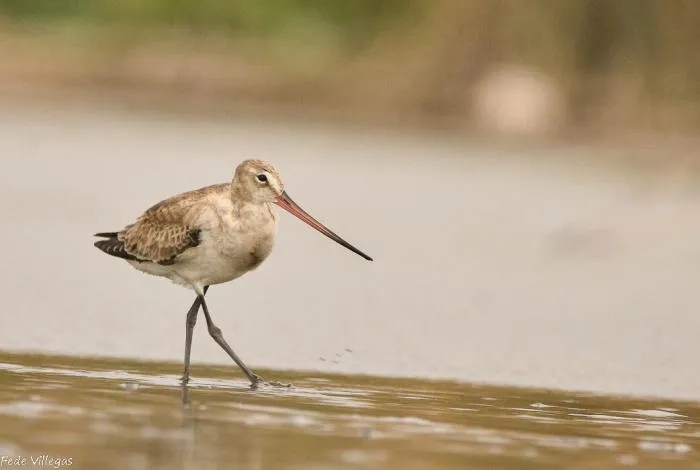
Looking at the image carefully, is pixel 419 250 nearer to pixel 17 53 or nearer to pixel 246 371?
pixel 246 371

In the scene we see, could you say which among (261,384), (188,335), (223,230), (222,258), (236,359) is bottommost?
(261,384)

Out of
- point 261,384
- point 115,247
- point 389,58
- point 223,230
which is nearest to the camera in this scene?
point 261,384

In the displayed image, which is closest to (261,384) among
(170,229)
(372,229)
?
(170,229)

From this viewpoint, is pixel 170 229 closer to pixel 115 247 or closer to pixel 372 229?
pixel 115 247

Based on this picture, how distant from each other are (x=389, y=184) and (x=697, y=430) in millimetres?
12466

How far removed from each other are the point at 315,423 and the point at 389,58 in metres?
19.3

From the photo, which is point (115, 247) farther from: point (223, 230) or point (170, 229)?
point (223, 230)

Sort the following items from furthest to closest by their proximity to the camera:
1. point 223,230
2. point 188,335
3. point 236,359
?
point 188,335 → point 236,359 → point 223,230

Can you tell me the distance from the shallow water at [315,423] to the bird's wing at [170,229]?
60 centimetres

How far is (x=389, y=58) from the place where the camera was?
27.7 meters

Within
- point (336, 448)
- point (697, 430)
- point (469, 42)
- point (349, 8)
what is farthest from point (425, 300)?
point (349, 8)

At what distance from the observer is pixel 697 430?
30.5ft

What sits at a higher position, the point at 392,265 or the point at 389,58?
the point at 389,58

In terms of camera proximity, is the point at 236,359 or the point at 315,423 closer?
the point at 315,423
